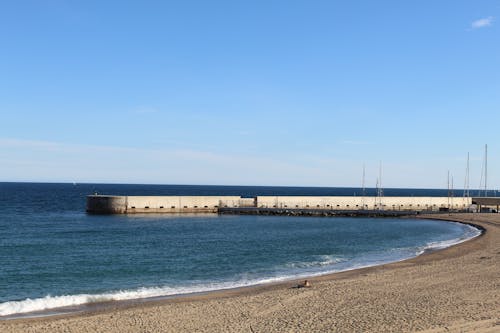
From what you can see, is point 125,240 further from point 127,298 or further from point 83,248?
point 127,298

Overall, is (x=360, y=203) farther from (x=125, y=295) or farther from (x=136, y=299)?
(x=136, y=299)

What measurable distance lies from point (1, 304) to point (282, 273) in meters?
15.1

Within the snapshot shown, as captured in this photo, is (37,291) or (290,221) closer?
(37,291)

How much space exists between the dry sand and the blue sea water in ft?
11.0

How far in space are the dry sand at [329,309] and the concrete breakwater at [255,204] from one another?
56.0m

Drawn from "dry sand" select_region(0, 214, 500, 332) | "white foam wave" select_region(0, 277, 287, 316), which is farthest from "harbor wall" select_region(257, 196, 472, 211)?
"white foam wave" select_region(0, 277, 287, 316)

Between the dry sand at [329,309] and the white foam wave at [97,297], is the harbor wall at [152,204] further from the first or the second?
the dry sand at [329,309]

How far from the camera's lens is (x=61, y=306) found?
72.4ft

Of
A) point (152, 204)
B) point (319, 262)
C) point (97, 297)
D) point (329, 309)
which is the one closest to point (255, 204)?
point (152, 204)

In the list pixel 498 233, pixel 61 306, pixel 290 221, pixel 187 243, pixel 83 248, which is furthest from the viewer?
pixel 290 221

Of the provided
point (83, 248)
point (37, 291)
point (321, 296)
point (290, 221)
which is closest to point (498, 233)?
point (290, 221)

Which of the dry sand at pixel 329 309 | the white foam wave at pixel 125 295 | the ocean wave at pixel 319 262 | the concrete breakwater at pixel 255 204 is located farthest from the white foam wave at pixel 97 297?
the concrete breakwater at pixel 255 204

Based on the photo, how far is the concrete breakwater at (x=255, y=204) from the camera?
7969 cm

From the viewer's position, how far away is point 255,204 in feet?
298
